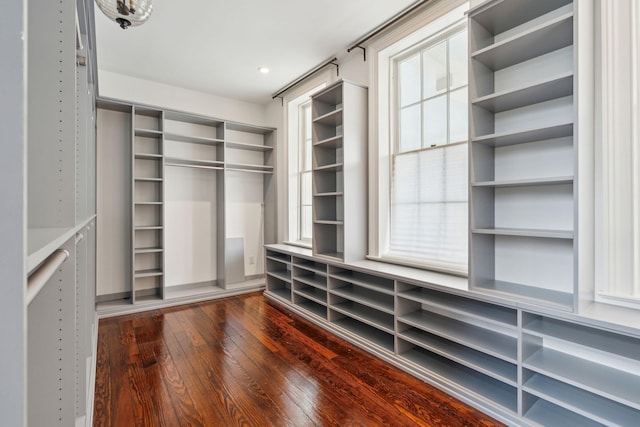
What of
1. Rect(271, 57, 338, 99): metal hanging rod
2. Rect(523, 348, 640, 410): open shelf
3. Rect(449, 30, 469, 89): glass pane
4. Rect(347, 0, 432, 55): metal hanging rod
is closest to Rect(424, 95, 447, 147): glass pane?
Rect(449, 30, 469, 89): glass pane

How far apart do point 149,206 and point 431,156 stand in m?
3.50

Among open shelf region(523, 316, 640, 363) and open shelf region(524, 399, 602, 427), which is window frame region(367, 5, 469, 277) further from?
open shelf region(524, 399, 602, 427)

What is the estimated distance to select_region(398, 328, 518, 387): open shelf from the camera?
1.87 m

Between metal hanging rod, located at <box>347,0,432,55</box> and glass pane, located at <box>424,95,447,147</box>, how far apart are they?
29.8 inches

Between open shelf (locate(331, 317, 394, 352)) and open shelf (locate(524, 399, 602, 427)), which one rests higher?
open shelf (locate(331, 317, 394, 352))

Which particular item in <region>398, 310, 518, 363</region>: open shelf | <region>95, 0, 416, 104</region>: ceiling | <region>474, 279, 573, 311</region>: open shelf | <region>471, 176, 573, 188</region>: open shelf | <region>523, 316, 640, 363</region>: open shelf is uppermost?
<region>95, 0, 416, 104</region>: ceiling

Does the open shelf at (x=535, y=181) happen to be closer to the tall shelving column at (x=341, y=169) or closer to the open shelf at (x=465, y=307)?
the open shelf at (x=465, y=307)

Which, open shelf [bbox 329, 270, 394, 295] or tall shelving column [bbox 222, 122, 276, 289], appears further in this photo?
tall shelving column [bbox 222, 122, 276, 289]

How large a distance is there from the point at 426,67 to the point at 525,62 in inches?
36.6

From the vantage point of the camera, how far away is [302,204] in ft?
14.9

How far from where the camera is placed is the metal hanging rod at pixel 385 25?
2.61 meters

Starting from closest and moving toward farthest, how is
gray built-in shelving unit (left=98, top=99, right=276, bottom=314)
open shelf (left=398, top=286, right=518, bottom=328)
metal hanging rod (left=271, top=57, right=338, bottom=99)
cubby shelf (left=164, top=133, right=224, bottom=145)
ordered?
1. open shelf (left=398, top=286, right=518, bottom=328)
2. metal hanging rod (left=271, top=57, right=338, bottom=99)
3. gray built-in shelving unit (left=98, top=99, right=276, bottom=314)
4. cubby shelf (left=164, top=133, right=224, bottom=145)

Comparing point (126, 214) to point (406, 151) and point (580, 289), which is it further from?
point (580, 289)

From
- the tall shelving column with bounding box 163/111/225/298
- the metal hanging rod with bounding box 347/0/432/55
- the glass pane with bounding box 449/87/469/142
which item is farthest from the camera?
the tall shelving column with bounding box 163/111/225/298
